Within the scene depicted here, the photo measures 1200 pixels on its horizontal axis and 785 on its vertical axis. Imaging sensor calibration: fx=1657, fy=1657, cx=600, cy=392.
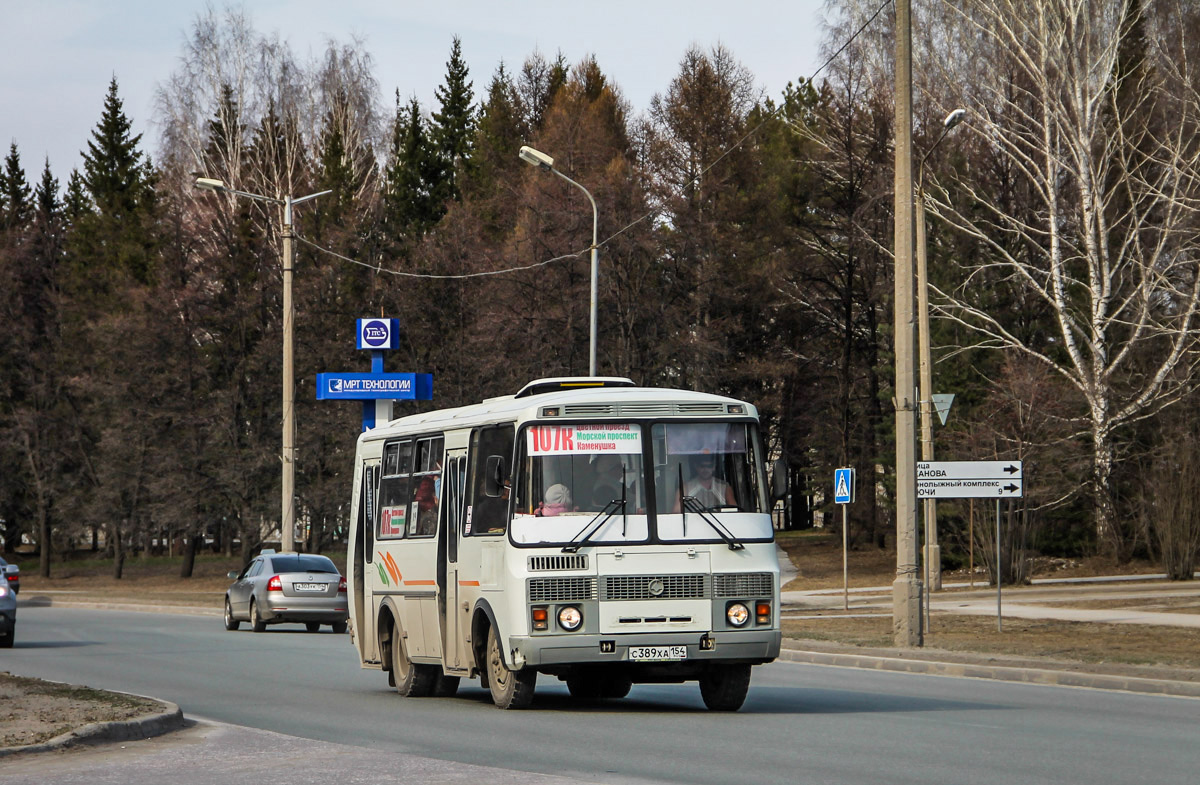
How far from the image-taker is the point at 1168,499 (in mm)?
37594

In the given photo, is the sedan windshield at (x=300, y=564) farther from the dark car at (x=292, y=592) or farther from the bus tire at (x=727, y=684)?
the bus tire at (x=727, y=684)

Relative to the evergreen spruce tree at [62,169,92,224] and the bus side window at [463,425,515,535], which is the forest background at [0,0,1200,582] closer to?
the evergreen spruce tree at [62,169,92,224]

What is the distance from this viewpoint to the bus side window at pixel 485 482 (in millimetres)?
14523

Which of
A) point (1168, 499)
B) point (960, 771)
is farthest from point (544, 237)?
point (960, 771)

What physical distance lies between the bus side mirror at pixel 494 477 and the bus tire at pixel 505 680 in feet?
3.95

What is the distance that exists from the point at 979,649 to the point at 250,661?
31.4ft

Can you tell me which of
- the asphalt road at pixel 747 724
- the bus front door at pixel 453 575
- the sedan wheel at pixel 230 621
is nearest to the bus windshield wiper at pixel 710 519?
the asphalt road at pixel 747 724

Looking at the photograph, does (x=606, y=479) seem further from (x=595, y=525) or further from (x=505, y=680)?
(x=505, y=680)

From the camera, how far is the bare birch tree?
42.3 metres

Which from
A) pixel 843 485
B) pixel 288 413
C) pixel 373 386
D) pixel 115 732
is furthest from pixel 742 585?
pixel 288 413

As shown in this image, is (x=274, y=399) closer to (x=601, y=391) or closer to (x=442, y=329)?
(x=442, y=329)

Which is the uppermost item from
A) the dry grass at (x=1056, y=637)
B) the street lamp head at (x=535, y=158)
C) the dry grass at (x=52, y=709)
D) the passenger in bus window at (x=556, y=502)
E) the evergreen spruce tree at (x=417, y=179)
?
A: the evergreen spruce tree at (x=417, y=179)

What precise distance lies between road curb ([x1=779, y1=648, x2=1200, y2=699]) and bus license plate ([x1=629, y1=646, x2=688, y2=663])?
5842mm

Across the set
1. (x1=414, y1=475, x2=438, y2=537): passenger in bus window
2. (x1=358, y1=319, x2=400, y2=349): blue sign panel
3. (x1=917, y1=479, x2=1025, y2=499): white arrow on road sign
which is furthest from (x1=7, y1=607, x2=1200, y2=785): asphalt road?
(x1=358, y1=319, x2=400, y2=349): blue sign panel
